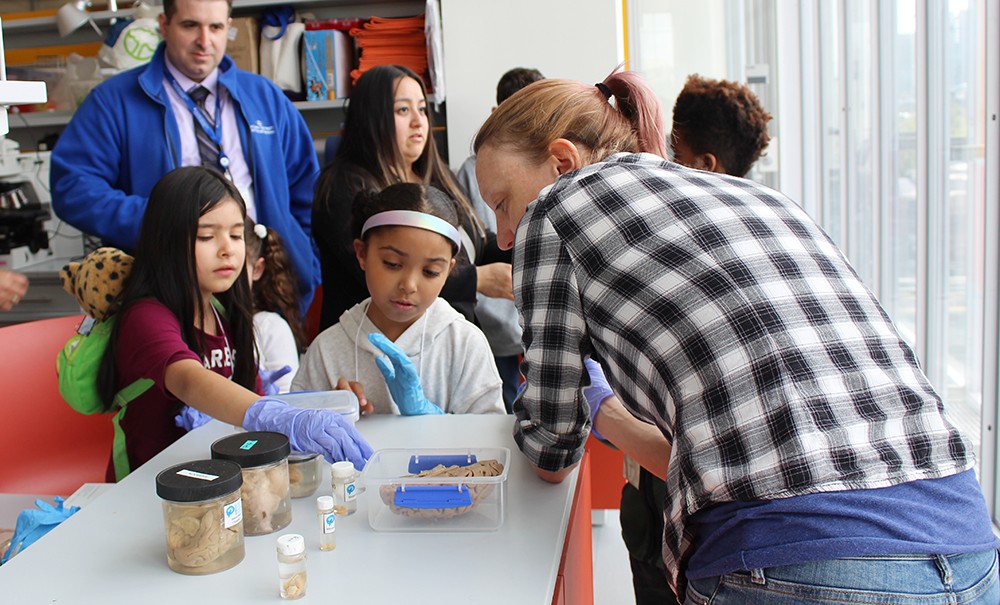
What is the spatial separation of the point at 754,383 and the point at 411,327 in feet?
3.60

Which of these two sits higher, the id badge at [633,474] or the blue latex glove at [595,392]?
the blue latex glove at [595,392]

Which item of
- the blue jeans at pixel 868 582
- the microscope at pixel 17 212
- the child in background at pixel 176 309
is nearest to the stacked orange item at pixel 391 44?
the microscope at pixel 17 212

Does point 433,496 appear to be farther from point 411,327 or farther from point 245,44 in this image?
point 245,44

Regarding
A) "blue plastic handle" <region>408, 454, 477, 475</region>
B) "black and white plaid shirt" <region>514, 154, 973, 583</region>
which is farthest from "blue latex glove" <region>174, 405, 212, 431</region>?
"black and white plaid shirt" <region>514, 154, 973, 583</region>

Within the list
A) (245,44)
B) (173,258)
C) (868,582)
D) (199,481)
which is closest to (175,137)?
(173,258)

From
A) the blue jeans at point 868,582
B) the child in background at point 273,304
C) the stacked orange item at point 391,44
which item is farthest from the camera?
→ the stacked orange item at point 391,44

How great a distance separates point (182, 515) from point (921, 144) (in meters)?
1.99

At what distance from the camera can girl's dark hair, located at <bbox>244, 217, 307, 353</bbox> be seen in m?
Result: 2.28

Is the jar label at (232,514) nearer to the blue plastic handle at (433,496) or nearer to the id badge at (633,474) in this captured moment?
the blue plastic handle at (433,496)

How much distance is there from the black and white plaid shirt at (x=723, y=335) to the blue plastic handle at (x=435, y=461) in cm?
23

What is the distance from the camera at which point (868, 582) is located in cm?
80

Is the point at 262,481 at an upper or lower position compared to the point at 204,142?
lower


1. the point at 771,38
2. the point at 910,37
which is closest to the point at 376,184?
the point at 910,37

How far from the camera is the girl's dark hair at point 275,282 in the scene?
7.49ft
